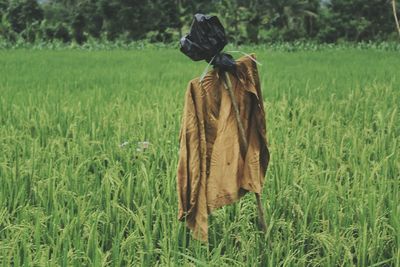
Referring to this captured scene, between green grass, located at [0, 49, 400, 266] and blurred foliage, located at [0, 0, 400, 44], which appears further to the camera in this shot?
blurred foliage, located at [0, 0, 400, 44]

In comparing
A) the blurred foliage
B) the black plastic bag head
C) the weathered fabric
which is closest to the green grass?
the weathered fabric

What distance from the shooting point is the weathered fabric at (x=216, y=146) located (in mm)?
1001

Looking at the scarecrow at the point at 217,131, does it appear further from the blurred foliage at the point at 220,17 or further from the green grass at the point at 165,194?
the blurred foliage at the point at 220,17

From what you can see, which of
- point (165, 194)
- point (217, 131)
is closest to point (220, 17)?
point (165, 194)

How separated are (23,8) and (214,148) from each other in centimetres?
1831

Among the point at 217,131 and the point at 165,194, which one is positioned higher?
the point at 217,131

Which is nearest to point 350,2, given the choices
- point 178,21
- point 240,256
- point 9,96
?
point 178,21

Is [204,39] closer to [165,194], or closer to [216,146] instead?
[216,146]

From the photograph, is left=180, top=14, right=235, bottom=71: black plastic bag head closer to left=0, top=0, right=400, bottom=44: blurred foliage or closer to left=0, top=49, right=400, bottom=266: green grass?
left=0, top=49, right=400, bottom=266: green grass

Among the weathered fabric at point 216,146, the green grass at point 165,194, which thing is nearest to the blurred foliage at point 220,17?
the green grass at point 165,194

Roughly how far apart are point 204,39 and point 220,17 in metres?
16.3

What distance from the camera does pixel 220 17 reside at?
16922mm

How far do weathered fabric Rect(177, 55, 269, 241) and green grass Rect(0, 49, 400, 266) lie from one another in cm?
16

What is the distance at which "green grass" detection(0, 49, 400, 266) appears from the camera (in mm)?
1305
